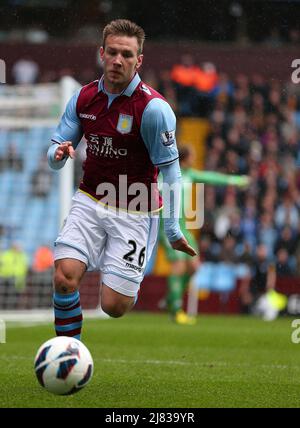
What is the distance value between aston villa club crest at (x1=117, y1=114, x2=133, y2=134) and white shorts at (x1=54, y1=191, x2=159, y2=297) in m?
0.56

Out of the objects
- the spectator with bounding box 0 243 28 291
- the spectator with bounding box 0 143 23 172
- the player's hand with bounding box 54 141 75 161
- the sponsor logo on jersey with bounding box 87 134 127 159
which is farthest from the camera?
the spectator with bounding box 0 243 28 291

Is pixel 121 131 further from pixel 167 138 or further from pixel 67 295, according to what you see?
pixel 67 295

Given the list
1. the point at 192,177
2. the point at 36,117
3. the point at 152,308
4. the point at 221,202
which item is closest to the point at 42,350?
the point at 192,177

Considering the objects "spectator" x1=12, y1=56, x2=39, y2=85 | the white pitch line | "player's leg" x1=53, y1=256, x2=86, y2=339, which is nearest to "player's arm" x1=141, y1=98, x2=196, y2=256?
"player's leg" x1=53, y1=256, x2=86, y2=339

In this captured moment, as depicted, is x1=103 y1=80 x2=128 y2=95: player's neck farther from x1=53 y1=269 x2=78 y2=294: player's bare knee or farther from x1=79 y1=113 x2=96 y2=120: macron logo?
x1=53 y1=269 x2=78 y2=294: player's bare knee

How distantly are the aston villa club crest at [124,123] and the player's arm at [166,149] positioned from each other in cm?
9

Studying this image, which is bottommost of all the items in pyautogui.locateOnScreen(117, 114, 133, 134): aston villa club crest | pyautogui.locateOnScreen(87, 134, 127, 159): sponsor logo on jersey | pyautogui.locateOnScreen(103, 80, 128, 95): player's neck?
pyautogui.locateOnScreen(87, 134, 127, 159): sponsor logo on jersey

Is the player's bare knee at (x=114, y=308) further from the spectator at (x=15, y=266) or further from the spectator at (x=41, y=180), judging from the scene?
the spectator at (x=41, y=180)

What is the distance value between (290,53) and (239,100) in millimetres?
1606

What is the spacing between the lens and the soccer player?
6.25 metres

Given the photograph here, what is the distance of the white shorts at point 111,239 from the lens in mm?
6445

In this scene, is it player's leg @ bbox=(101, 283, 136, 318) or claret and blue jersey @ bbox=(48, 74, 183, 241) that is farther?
player's leg @ bbox=(101, 283, 136, 318)

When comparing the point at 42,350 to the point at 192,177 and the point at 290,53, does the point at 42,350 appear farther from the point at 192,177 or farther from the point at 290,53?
the point at 290,53

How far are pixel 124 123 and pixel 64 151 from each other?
51 cm
